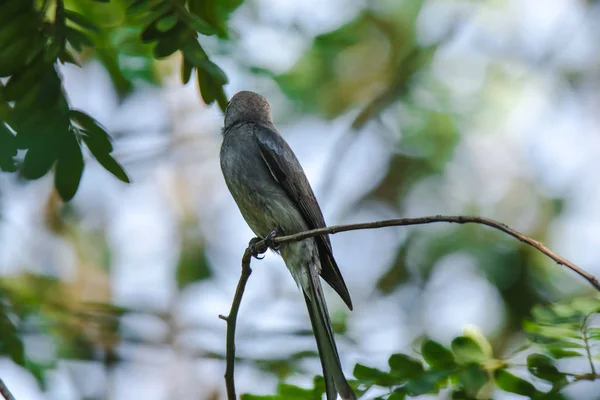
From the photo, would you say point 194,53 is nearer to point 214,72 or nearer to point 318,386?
point 214,72

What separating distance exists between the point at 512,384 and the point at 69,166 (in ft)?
6.37

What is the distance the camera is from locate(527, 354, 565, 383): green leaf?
2.69 metres

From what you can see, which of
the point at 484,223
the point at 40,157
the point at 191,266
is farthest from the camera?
the point at 191,266

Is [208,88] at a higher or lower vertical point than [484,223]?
higher

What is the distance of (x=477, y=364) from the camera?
293 centimetres

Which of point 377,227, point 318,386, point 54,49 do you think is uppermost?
point 54,49

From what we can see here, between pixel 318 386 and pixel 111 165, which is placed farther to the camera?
pixel 318 386

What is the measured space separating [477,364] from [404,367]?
29cm

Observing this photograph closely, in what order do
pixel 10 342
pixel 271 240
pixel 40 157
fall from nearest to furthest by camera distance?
pixel 40 157 → pixel 10 342 → pixel 271 240

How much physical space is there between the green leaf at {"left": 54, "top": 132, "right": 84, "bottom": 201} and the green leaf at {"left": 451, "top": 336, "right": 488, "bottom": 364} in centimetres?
166

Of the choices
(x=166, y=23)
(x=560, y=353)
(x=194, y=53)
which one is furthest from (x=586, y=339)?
(x=166, y=23)

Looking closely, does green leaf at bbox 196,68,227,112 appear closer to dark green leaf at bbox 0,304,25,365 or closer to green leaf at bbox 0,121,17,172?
green leaf at bbox 0,121,17,172

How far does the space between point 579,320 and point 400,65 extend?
7.45 meters

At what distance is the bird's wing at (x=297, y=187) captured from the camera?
4.83 metres
